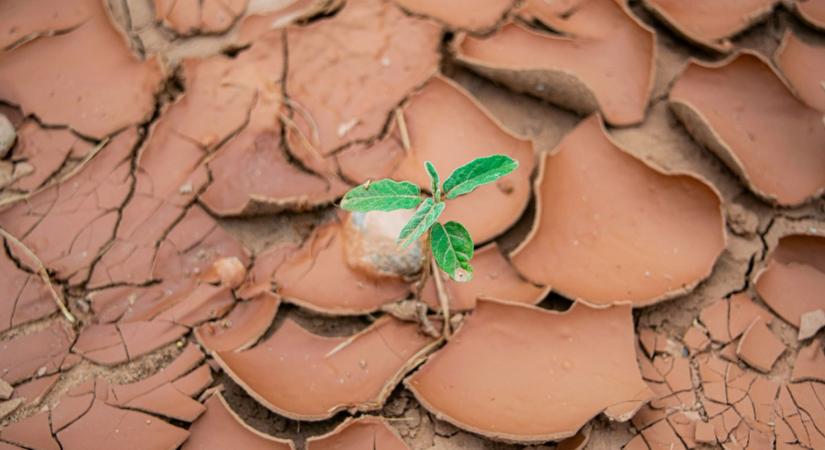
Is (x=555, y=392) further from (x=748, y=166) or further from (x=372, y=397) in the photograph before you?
(x=748, y=166)

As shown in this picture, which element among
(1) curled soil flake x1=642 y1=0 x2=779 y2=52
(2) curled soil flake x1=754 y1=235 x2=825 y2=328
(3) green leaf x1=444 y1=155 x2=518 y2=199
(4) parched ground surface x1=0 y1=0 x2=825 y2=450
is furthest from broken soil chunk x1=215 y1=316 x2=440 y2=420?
(1) curled soil flake x1=642 y1=0 x2=779 y2=52

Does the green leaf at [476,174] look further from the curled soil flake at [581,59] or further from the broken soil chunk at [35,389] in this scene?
the broken soil chunk at [35,389]

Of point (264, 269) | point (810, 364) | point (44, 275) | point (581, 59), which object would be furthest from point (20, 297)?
point (810, 364)

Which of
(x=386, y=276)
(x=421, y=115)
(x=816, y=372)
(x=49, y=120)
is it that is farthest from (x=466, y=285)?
(x=49, y=120)

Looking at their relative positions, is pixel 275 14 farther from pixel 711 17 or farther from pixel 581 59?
pixel 711 17

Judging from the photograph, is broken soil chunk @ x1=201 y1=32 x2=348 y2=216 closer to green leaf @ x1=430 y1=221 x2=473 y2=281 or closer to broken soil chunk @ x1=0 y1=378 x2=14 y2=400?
green leaf @ x1=430 y1=221 x2=473 y2=281

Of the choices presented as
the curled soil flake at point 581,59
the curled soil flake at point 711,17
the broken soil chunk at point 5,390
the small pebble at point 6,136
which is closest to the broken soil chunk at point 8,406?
the broken soil chunk at point 5,390

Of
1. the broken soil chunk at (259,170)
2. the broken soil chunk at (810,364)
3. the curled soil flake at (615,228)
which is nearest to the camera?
the broken soil chunk at (810,364)
